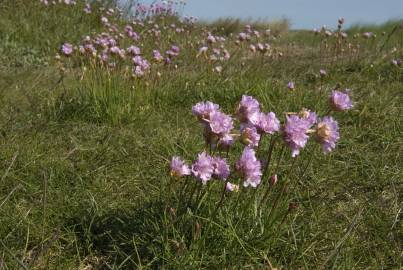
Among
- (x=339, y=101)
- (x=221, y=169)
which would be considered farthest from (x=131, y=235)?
(x=339, y=101)

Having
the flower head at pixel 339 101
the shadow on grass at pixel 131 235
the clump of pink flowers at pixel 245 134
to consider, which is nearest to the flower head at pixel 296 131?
the clump of pink flowers at pixel 245 134

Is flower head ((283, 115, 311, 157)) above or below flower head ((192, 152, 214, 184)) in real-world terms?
above

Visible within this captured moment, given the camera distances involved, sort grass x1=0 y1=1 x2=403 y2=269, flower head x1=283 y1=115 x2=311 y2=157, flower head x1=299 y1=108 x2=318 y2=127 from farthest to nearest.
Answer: grass x1=0 y1=1 x2=403 y2=269 → flower head x1=299 y1=108 x2=318 y2=127 → flower head x1=283 y1=115 x2=311 y2=157

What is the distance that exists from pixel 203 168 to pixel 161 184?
473 mm

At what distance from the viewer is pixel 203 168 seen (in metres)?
1.70

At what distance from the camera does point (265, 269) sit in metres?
1.90

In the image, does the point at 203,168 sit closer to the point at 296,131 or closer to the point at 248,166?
the point at 248,166

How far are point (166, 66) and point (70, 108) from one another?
57.3 inches

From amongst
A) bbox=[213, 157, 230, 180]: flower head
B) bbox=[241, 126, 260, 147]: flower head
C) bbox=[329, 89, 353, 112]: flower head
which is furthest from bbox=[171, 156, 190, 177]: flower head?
bbox=[329, 89, 353, 112]: flower head

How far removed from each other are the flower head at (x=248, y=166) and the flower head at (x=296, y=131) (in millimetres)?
128

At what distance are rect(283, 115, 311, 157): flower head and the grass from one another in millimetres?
319

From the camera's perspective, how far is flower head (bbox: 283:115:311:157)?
1664 mm

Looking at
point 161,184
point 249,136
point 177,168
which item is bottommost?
point 161,184

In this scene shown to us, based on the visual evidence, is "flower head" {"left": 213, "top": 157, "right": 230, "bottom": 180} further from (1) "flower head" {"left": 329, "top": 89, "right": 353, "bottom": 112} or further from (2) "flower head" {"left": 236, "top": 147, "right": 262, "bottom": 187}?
(1) "flower head" {"left": 329, "top": 89, "right": 353, "bottom": 112}
